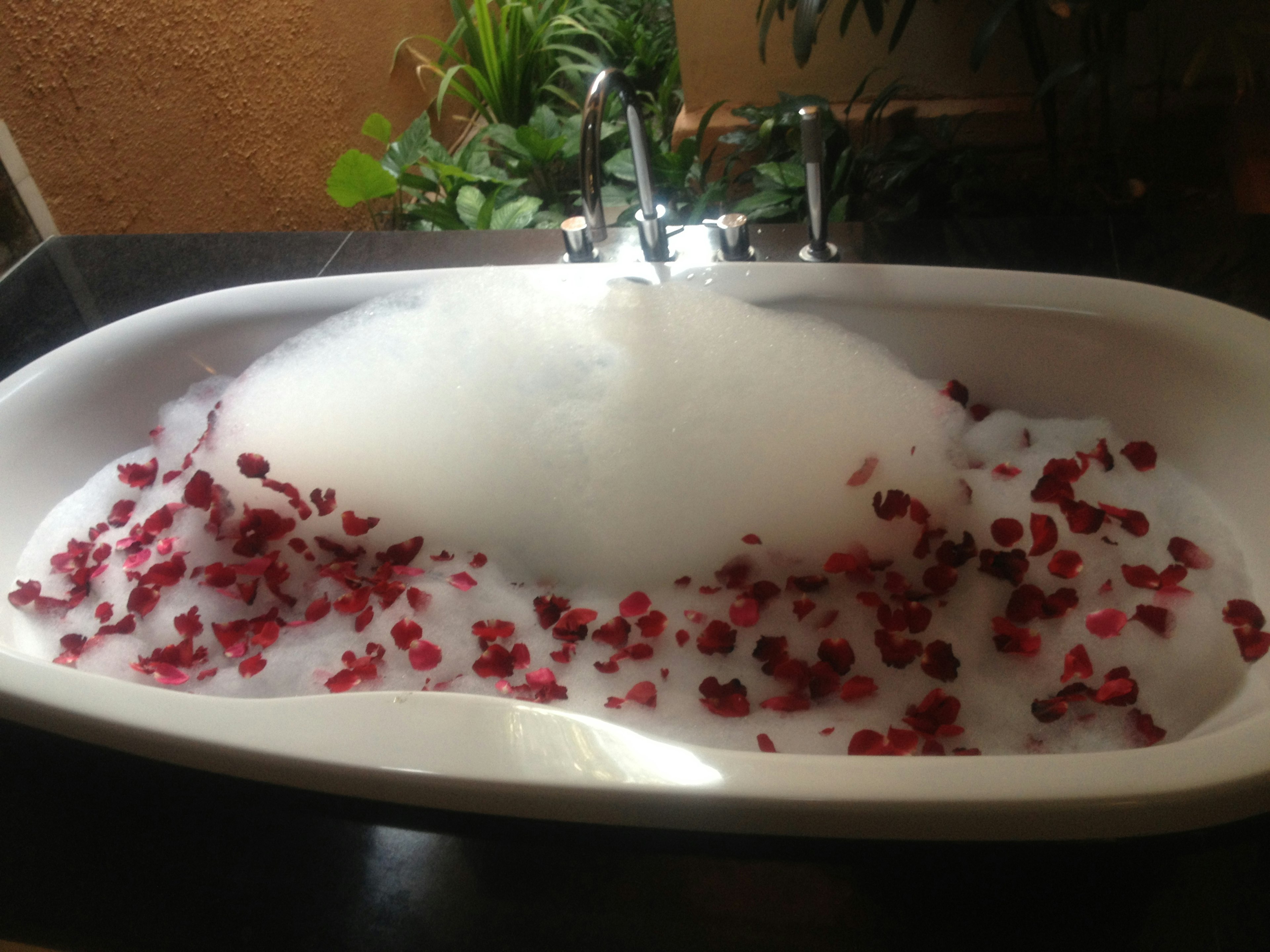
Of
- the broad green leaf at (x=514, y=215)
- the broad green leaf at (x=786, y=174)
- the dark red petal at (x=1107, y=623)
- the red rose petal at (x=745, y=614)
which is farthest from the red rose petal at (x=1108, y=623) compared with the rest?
the broad green leaf at (x=514, y=215)

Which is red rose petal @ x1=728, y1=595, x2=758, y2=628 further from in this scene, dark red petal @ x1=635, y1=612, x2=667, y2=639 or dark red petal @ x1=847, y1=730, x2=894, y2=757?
dark red petal @ x1=847, y1=730, x2=894, y2=757

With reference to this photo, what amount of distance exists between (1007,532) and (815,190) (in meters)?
0.63

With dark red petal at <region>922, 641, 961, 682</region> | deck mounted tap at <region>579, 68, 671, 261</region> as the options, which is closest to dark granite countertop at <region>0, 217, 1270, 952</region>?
dark red petal at <region>922, 641, 961, 682</region>

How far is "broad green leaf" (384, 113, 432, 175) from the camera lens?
7.73 ft

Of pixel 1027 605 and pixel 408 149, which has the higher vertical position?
pixel 408 149

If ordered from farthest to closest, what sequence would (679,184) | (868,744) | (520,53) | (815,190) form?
(520,53)
(679,184)
(815,190)
(868,744)

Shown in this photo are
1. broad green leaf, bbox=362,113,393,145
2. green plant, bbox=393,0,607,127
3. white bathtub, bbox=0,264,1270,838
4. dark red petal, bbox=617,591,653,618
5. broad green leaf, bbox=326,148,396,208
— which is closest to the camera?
white bathtub, bbox=0,264,1270,838

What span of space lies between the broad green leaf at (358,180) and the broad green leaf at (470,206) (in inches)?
6.4

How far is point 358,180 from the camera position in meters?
2.13

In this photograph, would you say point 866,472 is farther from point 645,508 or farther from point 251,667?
point 251,667

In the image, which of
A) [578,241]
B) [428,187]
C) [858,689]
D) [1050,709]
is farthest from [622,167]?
[1050,709]

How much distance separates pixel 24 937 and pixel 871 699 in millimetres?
973

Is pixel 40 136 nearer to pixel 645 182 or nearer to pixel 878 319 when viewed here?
pixel 645 182

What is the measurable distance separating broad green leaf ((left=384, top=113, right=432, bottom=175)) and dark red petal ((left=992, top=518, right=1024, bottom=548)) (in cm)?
183
